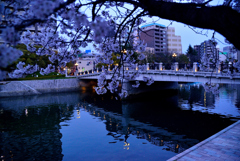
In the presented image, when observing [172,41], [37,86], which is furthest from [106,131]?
[172,41]

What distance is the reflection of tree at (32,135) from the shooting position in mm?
11102

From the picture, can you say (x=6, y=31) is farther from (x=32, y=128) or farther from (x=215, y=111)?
(x=215, y=111)

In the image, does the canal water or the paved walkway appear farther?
the canal water

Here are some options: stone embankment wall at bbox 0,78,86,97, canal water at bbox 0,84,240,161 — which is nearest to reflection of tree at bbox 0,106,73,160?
canal water at bbox 0,84,240,161

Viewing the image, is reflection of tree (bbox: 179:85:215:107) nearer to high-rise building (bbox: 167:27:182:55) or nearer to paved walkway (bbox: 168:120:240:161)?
paved walkway (bbox: 168:120:240:161)

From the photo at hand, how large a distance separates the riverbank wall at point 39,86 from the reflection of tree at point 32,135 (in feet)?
41.0

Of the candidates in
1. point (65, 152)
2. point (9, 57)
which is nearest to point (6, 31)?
point (9, 57)

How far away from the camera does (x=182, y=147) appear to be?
11.9 meters

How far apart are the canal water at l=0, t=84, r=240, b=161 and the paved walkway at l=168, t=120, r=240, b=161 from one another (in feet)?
8.39

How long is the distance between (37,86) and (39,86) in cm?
38

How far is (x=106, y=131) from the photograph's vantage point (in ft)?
50.0

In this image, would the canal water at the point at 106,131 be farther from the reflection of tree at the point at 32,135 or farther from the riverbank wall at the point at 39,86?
the riverbank wall at the point at 39,86

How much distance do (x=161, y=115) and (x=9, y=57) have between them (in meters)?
19.3

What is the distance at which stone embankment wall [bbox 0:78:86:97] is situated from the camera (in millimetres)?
33375
